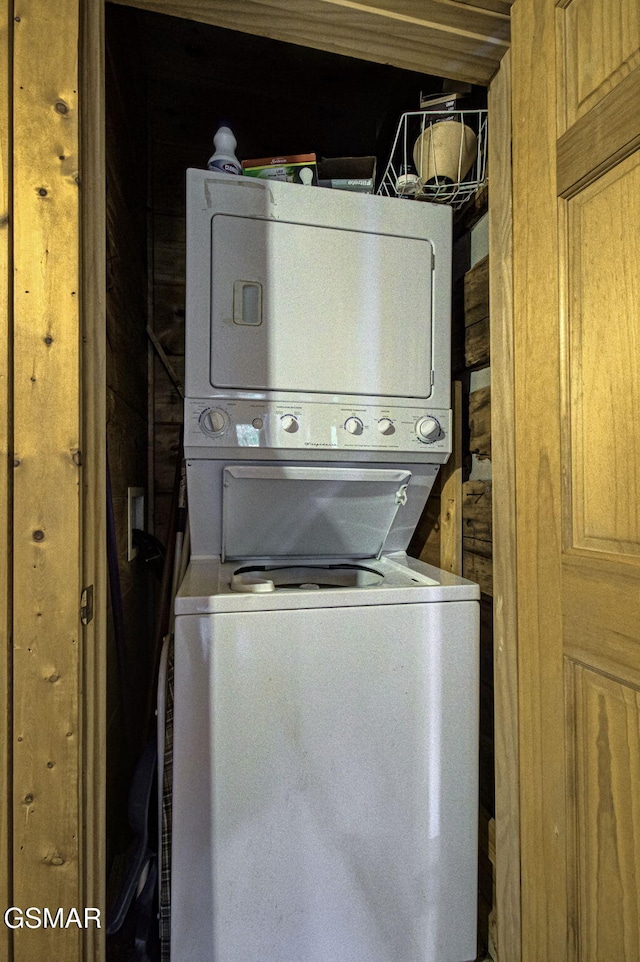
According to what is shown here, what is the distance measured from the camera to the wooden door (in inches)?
29.5

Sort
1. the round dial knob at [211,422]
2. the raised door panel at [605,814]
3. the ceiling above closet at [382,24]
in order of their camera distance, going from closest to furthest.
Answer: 1. the raised door panel at [605,814]
2. the ceiling above closet at [382,24]
3. the round dial knob at [211,422]

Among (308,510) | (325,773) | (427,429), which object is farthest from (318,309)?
(325,773)

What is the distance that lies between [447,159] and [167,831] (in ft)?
5.83

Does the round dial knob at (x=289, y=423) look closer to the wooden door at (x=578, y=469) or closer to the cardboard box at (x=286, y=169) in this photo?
the wooden door at (x=578, y=469)

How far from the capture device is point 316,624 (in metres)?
1.04

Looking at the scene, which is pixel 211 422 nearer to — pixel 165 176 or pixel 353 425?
pixel 353 425

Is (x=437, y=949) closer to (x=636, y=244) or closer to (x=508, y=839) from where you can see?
(x=508, y=839)

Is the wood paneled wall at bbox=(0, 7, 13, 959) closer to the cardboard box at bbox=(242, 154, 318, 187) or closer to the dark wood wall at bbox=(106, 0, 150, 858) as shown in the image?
the dark wood wall at bbox=(106, 0, 150, 858)

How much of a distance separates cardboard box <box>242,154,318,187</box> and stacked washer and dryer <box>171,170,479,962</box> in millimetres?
127

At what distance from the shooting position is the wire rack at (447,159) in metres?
1.27

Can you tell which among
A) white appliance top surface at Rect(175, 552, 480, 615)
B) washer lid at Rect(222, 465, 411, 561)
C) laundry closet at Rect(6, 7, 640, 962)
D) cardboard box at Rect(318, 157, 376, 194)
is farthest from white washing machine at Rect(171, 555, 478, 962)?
cardboard box at Rect(318, 157, 376, 194)

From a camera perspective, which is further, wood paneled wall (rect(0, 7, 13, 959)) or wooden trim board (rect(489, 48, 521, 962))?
wooden trim board (rect(489, 48, 521, 962))

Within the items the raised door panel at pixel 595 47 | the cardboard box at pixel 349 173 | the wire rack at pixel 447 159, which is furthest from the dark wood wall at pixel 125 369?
the raised door panel at pixel 595 47

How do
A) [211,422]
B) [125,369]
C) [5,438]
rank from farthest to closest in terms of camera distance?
1. [125,369]
2. [211,422]
3. [5,438]
